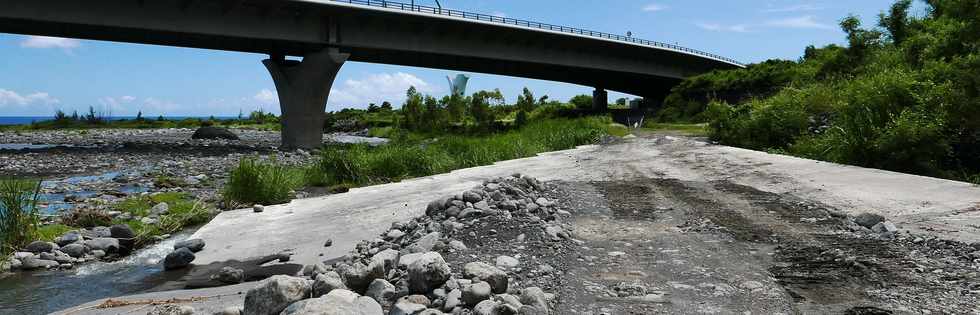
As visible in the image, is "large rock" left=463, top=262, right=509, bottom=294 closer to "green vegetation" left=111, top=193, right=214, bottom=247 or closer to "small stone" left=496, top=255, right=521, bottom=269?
"small stone" left=496, top=255, right=521, bottom=269

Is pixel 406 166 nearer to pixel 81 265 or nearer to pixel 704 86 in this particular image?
pixel 81 265

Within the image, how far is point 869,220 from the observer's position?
811cm

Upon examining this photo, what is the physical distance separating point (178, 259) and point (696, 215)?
753cm

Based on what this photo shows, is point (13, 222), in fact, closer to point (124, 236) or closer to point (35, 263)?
point (35, 263)

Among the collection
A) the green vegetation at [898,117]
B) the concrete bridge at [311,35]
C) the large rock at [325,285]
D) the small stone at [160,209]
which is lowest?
the small stone at [160,209]

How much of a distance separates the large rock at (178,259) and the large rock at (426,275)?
15.5ft

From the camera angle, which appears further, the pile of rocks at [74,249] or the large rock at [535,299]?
the pile of rocks at [74,249]

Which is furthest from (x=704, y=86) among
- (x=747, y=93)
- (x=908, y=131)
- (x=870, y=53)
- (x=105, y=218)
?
(x=105, y=218)

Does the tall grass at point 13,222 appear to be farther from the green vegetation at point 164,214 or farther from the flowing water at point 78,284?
the green vegetation at point 164,214

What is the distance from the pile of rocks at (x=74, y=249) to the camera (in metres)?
8.64

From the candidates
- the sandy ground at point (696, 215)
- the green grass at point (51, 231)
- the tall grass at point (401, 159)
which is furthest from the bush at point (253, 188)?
the green grass at point (51, 231)

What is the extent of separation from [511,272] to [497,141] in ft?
60.0

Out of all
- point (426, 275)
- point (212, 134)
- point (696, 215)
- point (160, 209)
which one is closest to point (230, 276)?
point (426, 275)

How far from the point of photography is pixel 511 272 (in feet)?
19.8
